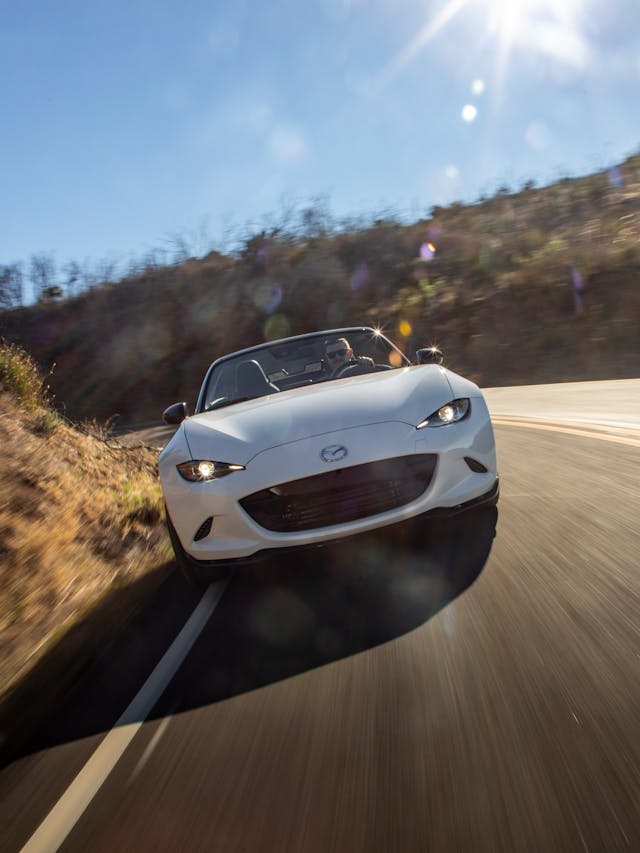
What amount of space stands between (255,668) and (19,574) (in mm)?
2120

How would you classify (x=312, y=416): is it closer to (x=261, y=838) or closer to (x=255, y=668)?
(x=255, y=668)

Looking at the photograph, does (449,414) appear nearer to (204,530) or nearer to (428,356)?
(204,530)

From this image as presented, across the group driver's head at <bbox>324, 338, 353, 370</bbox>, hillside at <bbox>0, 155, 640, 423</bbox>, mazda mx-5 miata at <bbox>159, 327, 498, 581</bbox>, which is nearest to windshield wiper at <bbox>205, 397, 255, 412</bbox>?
mazda mx-5 miata at <bbox>159, 327, 498, 581</bbox>

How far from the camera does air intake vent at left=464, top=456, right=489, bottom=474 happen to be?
388 cm

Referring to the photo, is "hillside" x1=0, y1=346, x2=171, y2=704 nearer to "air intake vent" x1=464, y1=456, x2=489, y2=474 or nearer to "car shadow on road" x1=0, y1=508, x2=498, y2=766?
"car shadow on road" x1=0, y1=508, x2=498, y2=766

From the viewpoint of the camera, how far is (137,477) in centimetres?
788

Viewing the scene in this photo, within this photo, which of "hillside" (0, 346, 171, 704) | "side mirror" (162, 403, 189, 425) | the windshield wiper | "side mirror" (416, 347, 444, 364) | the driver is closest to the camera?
"hillside" (0, 346, 171, 704)

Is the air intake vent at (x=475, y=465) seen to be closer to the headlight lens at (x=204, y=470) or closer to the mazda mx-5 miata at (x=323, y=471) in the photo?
the mazda mx-5 miata at (x=323, y=471)

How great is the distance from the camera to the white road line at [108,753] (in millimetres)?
2158

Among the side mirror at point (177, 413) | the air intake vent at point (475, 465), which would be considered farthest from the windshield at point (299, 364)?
the air intake vent at point (475, 465)

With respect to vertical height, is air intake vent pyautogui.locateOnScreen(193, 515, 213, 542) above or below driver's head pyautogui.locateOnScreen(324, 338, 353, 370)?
below

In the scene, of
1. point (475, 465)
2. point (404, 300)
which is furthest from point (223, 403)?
point (404, 300)

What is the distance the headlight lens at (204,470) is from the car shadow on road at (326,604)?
673mm

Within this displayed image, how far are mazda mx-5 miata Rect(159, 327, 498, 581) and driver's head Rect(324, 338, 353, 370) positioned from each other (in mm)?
1549
